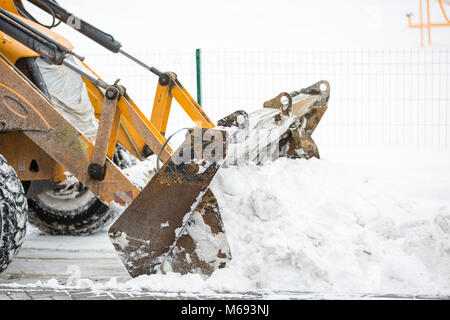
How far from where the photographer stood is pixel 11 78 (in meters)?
3.36

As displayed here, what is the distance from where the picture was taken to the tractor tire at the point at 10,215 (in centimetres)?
297

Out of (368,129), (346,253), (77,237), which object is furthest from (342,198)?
(368,129)

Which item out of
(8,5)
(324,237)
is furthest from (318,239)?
(8,5)

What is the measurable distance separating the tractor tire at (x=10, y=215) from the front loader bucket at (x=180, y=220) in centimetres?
55

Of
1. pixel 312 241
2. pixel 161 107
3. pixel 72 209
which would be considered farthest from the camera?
pixel 72 209

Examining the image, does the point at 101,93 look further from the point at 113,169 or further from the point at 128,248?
the point at 128,248

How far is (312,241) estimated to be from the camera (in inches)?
116

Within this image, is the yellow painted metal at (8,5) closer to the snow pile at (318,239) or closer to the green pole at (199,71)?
the snow pile at (318,239)

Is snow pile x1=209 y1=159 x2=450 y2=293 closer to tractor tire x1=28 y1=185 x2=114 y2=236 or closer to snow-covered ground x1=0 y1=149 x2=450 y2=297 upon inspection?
snow-covered ground x1=0 y1=149 x2=450 y2=297

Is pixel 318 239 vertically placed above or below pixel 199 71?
below

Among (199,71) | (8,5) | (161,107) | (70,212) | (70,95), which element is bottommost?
(70,212)

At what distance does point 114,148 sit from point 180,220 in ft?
3.28

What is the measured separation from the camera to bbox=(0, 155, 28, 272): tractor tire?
2.97 metres

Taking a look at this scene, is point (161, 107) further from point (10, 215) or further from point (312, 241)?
point (312, 241)
